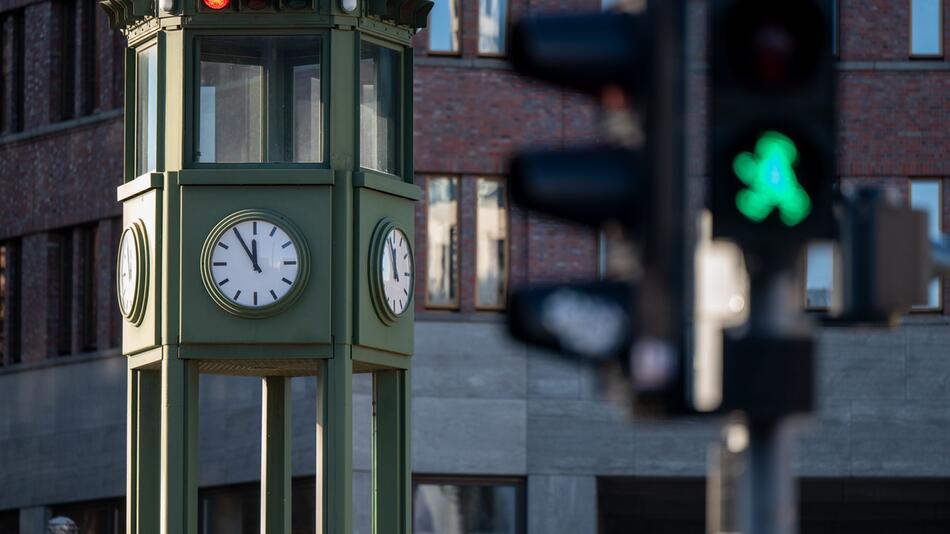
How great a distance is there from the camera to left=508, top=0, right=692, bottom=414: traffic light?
6312 mm

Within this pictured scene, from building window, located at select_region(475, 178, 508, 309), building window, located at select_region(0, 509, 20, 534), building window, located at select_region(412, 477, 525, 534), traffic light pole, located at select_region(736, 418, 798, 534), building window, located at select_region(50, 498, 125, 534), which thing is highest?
building window, located at select_region(475, 178, 508, 309)

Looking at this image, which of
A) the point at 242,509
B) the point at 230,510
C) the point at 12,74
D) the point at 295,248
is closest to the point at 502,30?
the point at 242,509

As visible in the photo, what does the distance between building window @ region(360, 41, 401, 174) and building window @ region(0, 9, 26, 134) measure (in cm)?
1991

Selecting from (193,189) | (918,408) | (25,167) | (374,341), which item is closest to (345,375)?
(374,341)

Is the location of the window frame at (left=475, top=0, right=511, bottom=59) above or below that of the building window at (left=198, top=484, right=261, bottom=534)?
above

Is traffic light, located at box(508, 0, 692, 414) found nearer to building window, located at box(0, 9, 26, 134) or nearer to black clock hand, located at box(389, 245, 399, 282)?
black clock hand, located at box(389, 245, 399, 282)

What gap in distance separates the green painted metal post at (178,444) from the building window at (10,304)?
20.1 m

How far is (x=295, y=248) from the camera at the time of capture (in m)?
19.2

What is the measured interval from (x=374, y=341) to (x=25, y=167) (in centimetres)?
2027

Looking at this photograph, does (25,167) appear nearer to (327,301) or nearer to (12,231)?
(12,231)

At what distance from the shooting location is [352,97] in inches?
768

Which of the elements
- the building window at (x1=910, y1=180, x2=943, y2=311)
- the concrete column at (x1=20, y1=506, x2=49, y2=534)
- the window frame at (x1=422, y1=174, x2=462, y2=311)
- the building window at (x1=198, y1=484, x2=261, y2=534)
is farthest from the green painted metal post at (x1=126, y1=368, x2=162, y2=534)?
the concrete column at (x1=20, y1=506, x2=49, y2=534)

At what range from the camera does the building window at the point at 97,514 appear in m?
37.3

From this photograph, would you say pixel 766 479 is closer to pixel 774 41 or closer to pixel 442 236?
pixel 774 41
